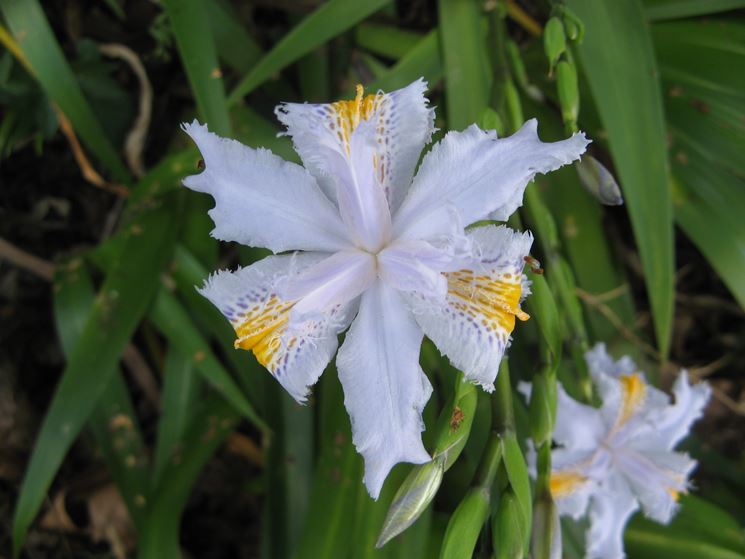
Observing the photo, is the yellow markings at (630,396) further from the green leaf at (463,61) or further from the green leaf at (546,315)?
the green leaf at (463,61)

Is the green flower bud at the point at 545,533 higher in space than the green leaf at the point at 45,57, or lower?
lower

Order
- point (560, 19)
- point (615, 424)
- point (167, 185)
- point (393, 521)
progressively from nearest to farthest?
point (393, 521)
point (560, 19)
point (615, 424)
point (167, 185)

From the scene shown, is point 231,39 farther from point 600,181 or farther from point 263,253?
point 600,181

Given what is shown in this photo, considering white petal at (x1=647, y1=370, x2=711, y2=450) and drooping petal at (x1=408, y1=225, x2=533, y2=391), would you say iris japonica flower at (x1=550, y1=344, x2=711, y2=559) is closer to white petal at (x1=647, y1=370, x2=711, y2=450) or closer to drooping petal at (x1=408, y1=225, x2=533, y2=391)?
white petal at (x1=647, y1=370, x2=711, y2=450)

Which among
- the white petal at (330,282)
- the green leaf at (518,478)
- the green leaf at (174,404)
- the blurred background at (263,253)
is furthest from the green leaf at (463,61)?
the green leaf at (174,404)

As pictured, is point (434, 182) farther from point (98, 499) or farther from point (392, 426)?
point (98, 499)

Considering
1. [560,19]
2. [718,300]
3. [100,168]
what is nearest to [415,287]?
[560,19]
